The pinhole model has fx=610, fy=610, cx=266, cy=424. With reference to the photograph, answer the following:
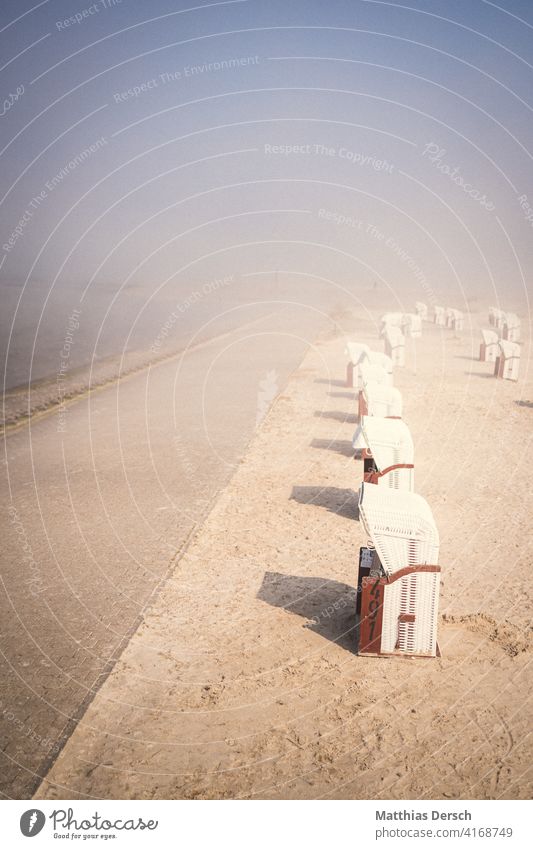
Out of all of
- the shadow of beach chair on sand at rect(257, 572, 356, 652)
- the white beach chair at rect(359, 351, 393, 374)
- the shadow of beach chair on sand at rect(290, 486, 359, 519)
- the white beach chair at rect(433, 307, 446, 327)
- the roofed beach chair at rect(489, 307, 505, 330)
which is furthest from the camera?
the white beach chair at rect(433, 307, 446, 327)

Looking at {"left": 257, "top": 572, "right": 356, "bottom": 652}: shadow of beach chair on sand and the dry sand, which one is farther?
{"left": 257, "top": 572, "right": 356, "bottom": 652}: shadow of beach chair on sand

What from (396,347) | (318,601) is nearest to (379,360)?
(396,347)

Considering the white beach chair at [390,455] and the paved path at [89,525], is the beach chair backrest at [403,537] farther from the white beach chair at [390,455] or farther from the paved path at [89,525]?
the white beach chair at [390,455]

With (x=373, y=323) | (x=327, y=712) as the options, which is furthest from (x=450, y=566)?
(x=373, y=323)

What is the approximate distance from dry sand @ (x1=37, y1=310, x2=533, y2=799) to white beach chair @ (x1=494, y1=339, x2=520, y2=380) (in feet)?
51.1

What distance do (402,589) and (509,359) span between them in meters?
24.0

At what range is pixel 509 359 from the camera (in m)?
29.1

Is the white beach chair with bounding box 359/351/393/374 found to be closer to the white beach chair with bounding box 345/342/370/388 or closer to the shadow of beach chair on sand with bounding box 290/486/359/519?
the white beach chair with bounding box 345/342/370/388

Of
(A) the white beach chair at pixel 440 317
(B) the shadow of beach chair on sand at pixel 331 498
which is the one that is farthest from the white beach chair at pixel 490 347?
(B) the shadow of beach chair on sand at pixel 331 498

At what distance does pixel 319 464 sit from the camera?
1670 centimetres

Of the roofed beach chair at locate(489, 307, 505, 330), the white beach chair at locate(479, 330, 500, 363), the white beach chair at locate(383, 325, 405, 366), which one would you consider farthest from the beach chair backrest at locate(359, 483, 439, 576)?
the roofed beach chair at locate(489, 307, 505, 330)

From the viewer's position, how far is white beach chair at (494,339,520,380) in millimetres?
28969

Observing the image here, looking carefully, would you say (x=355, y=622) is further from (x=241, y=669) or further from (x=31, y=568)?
(x=31, y=568)

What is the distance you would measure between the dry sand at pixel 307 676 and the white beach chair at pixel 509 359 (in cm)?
1558
